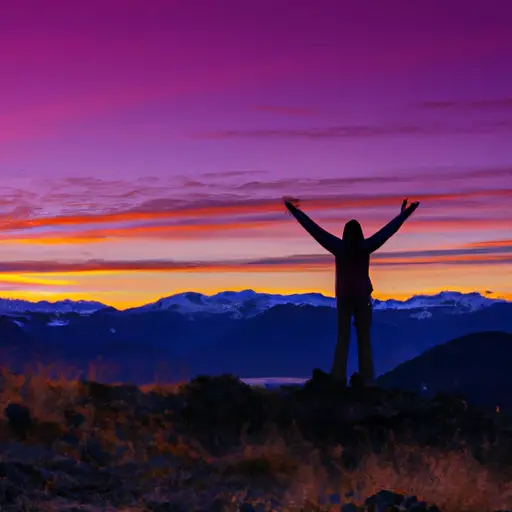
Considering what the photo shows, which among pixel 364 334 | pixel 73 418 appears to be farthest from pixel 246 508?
pixel 364 334

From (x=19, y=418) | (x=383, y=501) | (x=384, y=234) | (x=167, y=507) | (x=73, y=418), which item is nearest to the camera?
(x=383, y=501)

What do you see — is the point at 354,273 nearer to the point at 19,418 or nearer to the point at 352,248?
the point at 352,248

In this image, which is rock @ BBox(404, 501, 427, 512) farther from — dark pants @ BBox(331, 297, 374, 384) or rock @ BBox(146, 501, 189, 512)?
dark pants @ BBox(331, 297, 374, 384)

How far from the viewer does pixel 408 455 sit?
1302cm

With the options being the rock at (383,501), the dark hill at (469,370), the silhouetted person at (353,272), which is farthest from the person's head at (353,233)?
the rock at (383,501)

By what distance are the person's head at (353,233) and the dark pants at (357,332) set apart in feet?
3.30

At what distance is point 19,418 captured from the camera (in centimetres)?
1301

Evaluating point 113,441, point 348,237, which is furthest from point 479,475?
point 348,237

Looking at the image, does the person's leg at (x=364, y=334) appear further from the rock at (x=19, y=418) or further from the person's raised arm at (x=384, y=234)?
the rock at (x=19, y=418)

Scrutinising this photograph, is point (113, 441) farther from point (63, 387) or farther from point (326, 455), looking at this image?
point (63, 387)

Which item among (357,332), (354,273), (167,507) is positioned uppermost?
(354,273)

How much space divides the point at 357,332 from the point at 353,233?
1.88 meters

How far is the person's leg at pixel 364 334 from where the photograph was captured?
59.8 feet

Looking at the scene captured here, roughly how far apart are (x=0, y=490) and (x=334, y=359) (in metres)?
9.88
